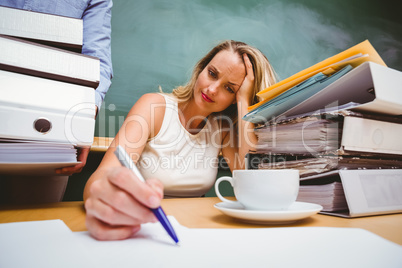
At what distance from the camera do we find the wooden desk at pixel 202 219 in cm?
41

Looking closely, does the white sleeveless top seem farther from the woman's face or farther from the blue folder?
the blue folder

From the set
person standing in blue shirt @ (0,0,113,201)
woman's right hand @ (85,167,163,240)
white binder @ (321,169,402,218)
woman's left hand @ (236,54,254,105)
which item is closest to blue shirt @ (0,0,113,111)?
person standing in blue shirt @ (0,0,113,201)

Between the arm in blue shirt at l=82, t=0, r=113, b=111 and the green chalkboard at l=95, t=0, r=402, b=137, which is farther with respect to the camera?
the green chalkboard at l=95, t=0, r=402, b=137

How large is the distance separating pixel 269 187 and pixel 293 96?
0.26 m

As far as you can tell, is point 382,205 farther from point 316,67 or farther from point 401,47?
point 401,47

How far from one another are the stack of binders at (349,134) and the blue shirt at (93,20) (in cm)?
68

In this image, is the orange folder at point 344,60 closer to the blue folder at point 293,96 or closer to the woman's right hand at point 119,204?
the blue folder at point 293,96

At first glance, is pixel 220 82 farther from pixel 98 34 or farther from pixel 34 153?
pixel 34 153

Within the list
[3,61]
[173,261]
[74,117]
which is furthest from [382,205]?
[3,61]

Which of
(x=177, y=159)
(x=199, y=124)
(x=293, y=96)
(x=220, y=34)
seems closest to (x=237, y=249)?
(x=293, y=96)

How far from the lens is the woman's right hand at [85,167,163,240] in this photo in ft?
1.01

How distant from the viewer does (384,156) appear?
0.57 metres

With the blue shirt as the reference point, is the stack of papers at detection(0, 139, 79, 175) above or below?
below

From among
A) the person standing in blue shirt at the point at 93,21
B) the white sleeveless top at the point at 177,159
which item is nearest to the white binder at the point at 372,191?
the white sleeveless top at the point at 177,159
